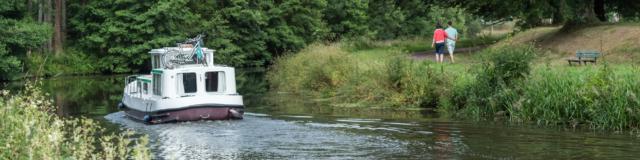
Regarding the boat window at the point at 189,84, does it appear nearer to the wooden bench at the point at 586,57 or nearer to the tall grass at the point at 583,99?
the tall grass at the point at 583,99

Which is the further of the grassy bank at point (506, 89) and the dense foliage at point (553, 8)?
the dense foliage at point (553, 8)

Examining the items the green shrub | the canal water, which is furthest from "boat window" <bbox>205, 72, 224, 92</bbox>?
the green shrub

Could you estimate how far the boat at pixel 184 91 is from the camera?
2514 cm

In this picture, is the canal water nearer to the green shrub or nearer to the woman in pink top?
the green shrub

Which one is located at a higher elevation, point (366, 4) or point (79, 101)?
point (366, 4)

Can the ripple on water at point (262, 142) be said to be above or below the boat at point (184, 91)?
below

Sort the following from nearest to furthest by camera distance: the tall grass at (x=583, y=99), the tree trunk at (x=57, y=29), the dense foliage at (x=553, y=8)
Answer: the tall grass at (x=583, y=99)
the dense foliage at (x=553, y=8)
the tree trunk at (x=57, y=29)

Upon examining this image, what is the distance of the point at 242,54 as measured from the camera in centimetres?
6938

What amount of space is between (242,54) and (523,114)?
4780 centimetres

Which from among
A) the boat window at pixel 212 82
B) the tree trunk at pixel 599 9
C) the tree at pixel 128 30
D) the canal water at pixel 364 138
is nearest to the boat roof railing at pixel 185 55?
the boat window at pixel 212 82

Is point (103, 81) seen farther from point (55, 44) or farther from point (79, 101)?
point (79, 101)

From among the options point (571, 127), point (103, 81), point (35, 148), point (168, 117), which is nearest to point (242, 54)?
point (103, 81)

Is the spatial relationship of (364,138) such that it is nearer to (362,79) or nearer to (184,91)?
(184,91)

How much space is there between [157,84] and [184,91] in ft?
3.65
